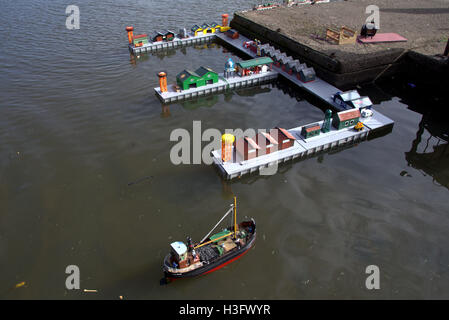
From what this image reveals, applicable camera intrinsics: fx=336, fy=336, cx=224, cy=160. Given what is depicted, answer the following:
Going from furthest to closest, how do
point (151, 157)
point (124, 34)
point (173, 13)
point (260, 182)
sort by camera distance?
point (173, 13) → point (124, 34) → point (151, 157) → point (260, 182)

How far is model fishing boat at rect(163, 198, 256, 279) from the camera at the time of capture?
62.8ft

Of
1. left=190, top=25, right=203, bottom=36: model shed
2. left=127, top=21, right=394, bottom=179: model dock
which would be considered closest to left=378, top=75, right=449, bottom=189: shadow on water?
left=127, top=21, right=394, bottom=179: model dock

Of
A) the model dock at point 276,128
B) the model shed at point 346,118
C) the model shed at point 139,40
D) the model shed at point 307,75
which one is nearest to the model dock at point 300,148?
the model dock at point 276,128

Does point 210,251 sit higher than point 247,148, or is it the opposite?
point 247,148

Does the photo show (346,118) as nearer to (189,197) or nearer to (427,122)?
(427,122)

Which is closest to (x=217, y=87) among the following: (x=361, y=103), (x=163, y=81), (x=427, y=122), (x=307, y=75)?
(x=163, y=81)

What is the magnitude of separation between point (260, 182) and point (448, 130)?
2089 cm

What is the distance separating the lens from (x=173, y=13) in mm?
61906

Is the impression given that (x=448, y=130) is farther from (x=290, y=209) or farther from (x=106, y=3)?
(x=106, y=3)

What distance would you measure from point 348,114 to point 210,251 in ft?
63.4

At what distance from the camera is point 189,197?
1001 inches

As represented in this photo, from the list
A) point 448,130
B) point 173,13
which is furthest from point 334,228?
point 173,13

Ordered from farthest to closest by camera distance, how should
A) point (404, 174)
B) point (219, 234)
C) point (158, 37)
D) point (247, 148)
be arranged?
point (158, 37), point (404, 174), point (247, 148), point (219, 234)

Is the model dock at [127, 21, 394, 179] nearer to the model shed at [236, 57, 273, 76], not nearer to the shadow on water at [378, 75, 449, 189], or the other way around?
the model shed at [236, 57, 273, 76]
